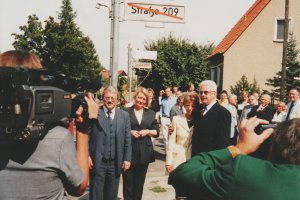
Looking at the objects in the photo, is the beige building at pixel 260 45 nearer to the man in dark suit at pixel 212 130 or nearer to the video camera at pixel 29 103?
the man in dark suit at pixel 212 130

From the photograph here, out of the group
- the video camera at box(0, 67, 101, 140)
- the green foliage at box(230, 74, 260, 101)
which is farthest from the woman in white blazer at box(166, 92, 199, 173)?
the green foliage at box(230, 74, 260, 101)

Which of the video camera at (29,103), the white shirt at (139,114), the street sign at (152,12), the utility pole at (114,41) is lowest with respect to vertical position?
the white shirt at (139,114)

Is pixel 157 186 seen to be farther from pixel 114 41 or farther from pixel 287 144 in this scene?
pixel 287 144

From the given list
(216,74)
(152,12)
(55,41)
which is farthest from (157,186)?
Answer: (55,41)

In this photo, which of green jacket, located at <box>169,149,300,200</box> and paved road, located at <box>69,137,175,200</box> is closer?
green jacket, located at <box>169,149,300,200</box>

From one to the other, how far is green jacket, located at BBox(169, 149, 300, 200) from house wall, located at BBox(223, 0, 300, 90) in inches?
1133

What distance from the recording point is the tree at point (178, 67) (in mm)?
31484

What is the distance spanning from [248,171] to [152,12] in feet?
16.3

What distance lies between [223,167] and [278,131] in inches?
11.5

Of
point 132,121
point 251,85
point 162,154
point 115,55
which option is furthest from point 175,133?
point 251,85

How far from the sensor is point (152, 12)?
6258 mm

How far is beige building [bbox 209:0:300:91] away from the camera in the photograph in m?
29.0

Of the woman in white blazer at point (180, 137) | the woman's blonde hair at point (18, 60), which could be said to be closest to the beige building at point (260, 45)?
the woman in white blazer at point (180, 137)

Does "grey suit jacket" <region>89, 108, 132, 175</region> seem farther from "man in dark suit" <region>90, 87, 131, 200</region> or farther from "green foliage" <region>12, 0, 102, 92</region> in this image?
"green foliage" <region>12, 0, 102, 92</region>
